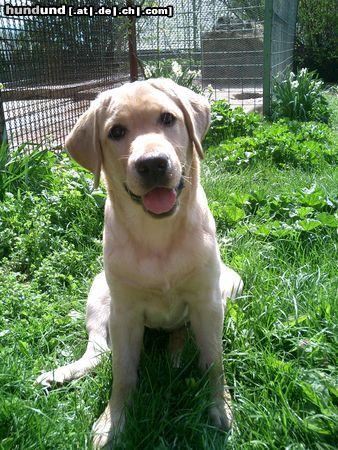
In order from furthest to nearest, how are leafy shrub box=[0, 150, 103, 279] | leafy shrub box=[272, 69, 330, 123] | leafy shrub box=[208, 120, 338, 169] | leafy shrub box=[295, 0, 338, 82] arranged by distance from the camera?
1. leafy shrub box=[295, 0, 338, 82]
2. leafy shrub box=[272, 69, 330, 123]
3. leafy shrub box=[208, 120, 338, 169]
4. leafy shrub box=[0, 150, 103, 279]

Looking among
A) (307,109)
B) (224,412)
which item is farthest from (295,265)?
(307,109)

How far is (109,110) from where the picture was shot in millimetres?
2139

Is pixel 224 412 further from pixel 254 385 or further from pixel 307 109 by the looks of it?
pixel 307 109

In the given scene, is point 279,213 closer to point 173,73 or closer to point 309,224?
point 309,224

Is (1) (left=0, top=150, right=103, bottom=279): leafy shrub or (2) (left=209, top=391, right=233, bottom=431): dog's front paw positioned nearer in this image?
(2) (left=209, top=391, right=233, bottom=431): dog's front paw

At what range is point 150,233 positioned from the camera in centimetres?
214

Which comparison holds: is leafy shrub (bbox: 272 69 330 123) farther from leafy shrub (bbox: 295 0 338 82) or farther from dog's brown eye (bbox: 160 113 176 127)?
leafy shrub (bbox: 295 0 338 82)

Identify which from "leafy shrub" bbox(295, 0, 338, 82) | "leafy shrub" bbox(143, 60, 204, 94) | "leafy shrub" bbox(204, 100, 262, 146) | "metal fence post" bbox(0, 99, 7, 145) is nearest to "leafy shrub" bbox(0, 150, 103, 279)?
"metal fence post" bbox(0, 99, 7, 145)

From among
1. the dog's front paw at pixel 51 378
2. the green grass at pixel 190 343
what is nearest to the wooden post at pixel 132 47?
the green grass at pixel 190 343

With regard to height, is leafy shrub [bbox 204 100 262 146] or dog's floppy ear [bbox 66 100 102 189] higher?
dog's floppy ear [bbox 66 100 102 189]

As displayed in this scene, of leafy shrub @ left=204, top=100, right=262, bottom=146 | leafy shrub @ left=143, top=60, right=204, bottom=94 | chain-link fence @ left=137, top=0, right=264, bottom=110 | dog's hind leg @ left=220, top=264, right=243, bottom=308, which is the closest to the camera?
dog's hind leg @ left=220, top=264, right=243, bottom=308

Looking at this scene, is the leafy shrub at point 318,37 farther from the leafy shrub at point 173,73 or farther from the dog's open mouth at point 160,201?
the dog's open mouth at point 160,201

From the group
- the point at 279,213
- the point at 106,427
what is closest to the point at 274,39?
the point at 279,213

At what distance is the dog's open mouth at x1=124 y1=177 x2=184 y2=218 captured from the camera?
1994 millimetres
